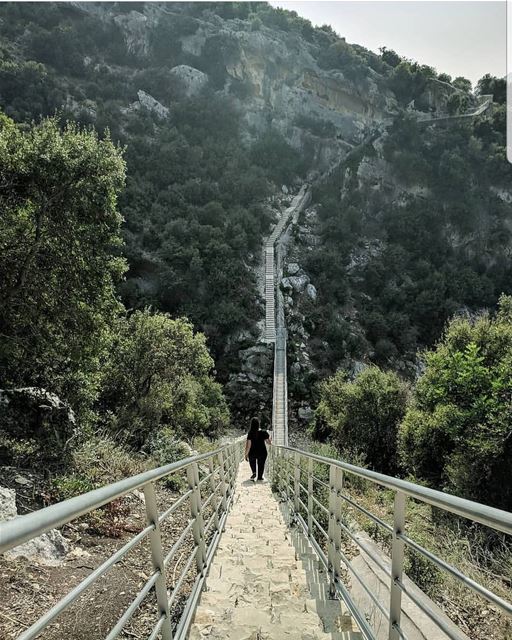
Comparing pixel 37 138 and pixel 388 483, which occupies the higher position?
pixel 37 138

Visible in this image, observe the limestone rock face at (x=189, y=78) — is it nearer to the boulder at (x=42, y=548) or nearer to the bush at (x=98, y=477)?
the bush at (x=98, y=477)

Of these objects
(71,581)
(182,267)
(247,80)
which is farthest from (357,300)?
(247,80)

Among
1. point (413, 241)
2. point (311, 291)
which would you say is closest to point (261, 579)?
point (311, 291)

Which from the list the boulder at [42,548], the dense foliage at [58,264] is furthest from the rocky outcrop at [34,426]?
the boulder at [42,548]

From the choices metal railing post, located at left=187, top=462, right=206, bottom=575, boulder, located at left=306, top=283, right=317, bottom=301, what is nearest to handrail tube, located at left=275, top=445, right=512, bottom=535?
metal railing post, located at left=187, top=462, right=206, bottom=575

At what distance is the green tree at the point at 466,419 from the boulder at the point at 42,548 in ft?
34.2

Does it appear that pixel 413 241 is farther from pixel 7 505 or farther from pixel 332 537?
pixel 7 505

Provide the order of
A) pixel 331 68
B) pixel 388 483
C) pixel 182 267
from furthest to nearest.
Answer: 1. pixel 331 68
2. pixel 182 267
3. pixel 388 483

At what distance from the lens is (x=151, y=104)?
59688 millimetres

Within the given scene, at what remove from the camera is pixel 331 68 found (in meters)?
76.4

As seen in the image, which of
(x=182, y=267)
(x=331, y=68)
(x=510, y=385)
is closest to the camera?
(x=510, y=385)

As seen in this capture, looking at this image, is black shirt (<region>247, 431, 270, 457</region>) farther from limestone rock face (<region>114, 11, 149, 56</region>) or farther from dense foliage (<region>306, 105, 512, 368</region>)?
limestone rock face (<region>114, 11, 149, 56</region>)

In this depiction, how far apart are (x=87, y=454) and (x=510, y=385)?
1103 centimetres

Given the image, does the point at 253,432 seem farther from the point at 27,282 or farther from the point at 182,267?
the point at 182,267
